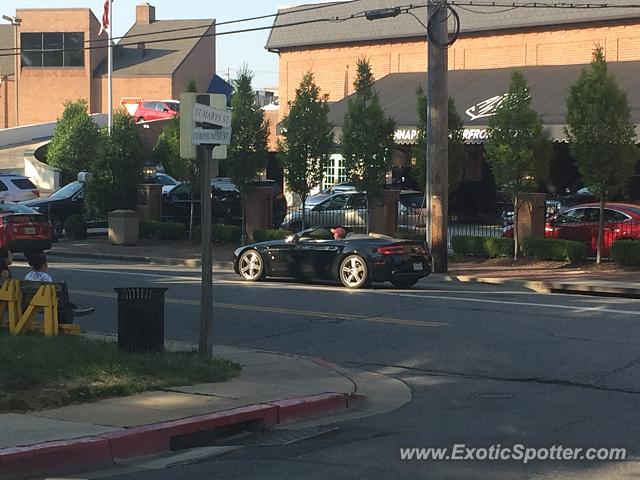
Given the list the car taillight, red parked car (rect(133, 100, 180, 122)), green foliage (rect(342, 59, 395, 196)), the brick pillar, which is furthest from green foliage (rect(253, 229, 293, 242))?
red parked car (rect(133, 100, 180, 122))

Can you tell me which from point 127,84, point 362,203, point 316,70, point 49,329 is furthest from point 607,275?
point 127,84

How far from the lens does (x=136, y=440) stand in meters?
7.59

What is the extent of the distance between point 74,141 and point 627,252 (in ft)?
101

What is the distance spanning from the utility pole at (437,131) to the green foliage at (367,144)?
3.85 m

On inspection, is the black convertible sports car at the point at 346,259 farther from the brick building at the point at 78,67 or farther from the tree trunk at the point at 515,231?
the brick building at the point at 78,67

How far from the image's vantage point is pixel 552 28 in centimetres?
3738

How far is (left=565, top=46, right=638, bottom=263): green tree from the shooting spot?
22.4m

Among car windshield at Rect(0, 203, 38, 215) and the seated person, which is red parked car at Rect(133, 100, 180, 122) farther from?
the seated person

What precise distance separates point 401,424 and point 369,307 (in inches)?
290

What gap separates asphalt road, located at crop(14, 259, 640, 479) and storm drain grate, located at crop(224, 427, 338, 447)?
14 cm

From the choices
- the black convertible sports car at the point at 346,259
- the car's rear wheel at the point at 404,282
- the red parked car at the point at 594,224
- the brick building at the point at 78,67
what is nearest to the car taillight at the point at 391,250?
the black convertible sports car at the point at 346,259

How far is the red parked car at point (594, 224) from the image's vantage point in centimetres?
2342

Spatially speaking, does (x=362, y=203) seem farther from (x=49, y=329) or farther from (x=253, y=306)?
(x=49, y=329)

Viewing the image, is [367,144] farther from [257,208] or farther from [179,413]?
[179,413]
